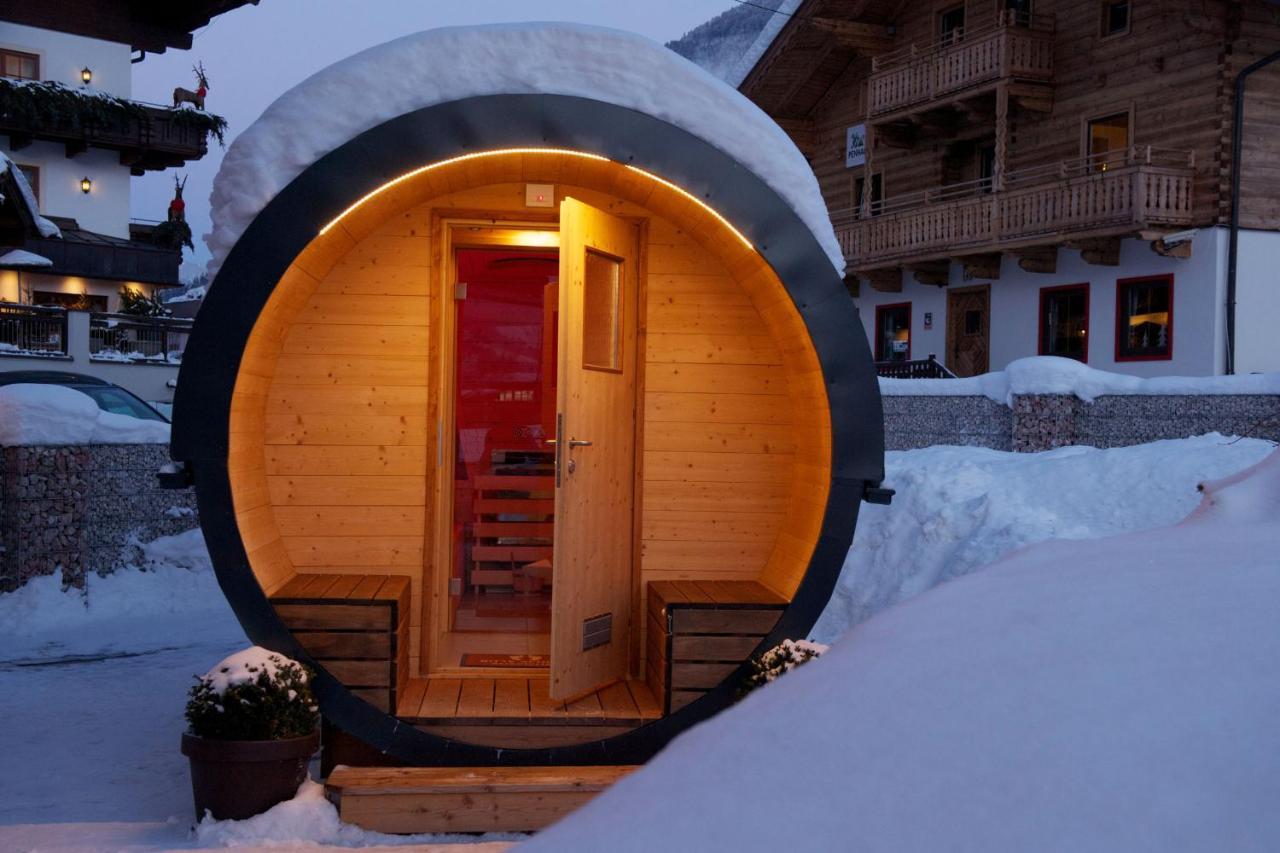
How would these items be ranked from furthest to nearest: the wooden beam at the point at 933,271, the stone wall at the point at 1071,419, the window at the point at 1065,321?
the wooden beam at the point at 933,271
the window at the point at 1065,321
the stone wall at the point at 1071,419

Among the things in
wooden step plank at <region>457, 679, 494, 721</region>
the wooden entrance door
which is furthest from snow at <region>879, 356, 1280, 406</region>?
wooden step plank at <region>457, 679, 494, 721</region>

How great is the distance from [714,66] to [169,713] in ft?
410

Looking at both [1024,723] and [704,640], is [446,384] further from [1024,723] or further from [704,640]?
[1024,723]

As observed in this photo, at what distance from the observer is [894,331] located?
81.7ft

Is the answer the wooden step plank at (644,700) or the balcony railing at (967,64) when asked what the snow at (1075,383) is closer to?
the wooden step plank at (644,700)

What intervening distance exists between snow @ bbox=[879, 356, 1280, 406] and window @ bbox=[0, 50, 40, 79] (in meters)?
25.9

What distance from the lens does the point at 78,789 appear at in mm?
5535

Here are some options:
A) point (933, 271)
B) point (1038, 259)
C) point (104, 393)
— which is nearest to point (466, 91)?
point (104, 393)

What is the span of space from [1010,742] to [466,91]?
4413mm

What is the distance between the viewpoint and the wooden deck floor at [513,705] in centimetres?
543

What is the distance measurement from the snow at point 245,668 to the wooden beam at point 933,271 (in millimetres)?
19259

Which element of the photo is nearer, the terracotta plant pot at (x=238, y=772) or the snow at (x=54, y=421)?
the terracotta plant pot at (x=238, y=772)

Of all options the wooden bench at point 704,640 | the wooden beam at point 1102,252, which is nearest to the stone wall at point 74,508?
the wooden bench at point 704,640

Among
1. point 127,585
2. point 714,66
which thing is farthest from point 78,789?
point 714,66
